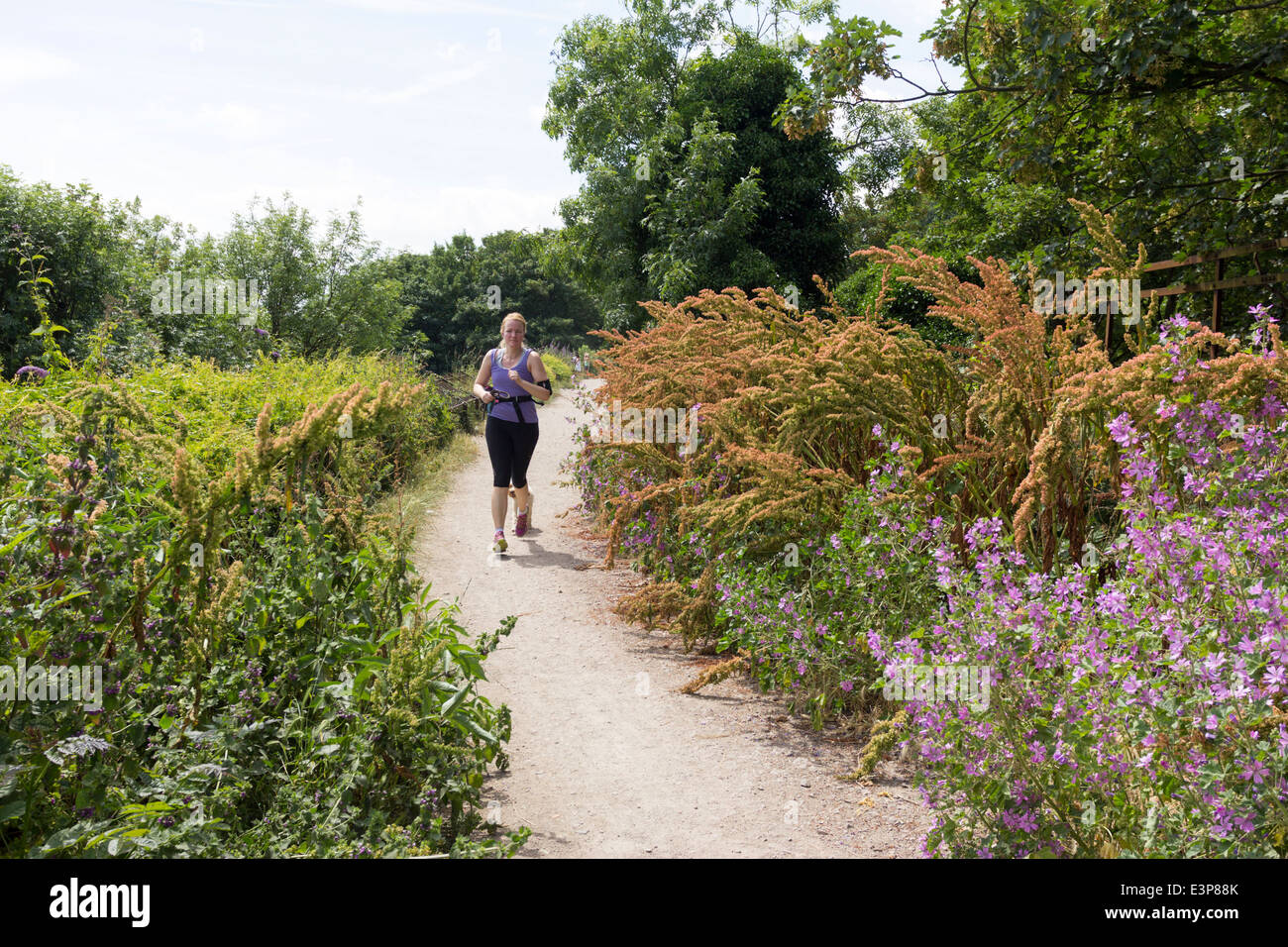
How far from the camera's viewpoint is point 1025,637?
256 centimetres

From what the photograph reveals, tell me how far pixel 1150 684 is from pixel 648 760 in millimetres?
2096

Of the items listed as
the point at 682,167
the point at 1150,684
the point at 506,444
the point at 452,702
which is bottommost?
the point at 452,702

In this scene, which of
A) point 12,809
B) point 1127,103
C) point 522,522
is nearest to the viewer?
point 12,809

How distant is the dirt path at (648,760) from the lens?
10.2 feet

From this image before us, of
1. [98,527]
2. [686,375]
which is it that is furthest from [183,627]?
[686,375]

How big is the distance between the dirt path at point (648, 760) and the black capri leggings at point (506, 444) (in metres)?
1.59

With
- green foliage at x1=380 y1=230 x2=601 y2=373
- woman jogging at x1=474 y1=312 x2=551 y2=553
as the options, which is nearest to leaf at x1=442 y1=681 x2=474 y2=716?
woman jogging at x1=474 y1=312 x2=551 y2=553

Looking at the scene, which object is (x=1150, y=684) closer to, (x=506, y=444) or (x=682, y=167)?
(x=506, y=444)

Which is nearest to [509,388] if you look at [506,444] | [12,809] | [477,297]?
[506,444]

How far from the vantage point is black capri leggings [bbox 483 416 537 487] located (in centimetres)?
780

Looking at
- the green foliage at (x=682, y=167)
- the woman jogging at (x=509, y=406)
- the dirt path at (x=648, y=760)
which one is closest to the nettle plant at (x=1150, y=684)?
the dirt path at (x=648, y=760)

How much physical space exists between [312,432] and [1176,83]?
613 cm

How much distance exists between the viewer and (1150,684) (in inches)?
87.0

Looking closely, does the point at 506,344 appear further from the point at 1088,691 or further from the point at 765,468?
the point at 1088,691
